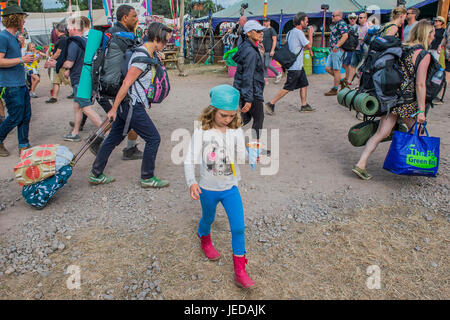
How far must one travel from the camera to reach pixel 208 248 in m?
3.00

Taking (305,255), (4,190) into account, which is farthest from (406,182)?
(4,190)

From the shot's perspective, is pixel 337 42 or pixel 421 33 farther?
pixel 337 42

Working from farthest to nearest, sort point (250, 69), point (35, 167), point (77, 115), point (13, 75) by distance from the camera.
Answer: point (77, 115) → point (13, 75) → point (250, 69) → point (35, 167)

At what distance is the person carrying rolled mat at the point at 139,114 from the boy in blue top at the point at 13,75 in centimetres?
181

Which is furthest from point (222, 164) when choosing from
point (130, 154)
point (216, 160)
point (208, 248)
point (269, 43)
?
point (269, 43)

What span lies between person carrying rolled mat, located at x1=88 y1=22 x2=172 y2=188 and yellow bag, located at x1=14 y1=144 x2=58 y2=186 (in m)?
0.66

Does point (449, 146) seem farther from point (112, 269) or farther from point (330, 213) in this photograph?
point (112, 269)

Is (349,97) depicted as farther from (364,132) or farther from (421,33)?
(421,33)

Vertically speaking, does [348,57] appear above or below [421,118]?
above

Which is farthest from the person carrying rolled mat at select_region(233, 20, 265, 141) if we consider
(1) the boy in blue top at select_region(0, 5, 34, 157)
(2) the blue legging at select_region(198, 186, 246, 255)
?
(1) the boy in blue top at select_region(0, 5, 34, 157)

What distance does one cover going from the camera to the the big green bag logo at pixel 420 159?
148 inches

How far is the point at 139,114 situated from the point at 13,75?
239 centimetres

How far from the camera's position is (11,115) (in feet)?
16.7

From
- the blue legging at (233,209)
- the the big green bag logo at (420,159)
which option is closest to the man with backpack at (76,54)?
the blue legging at (233,209)
